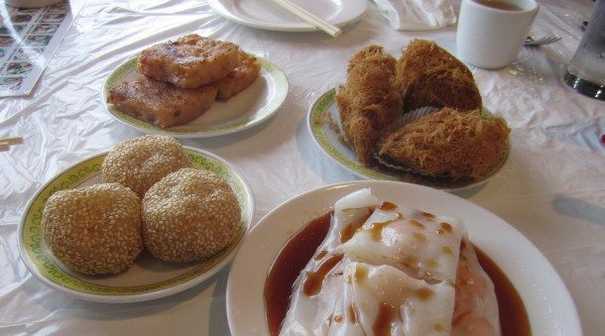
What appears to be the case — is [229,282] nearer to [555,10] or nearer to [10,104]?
[10,104]

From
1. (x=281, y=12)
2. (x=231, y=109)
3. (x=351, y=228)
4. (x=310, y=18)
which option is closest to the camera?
(x=351, y=228)

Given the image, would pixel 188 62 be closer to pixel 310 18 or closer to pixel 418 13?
pixel 310 18

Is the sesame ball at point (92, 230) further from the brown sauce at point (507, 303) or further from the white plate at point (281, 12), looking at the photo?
the white plate at point (281, 12)

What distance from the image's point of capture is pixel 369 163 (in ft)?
4.33

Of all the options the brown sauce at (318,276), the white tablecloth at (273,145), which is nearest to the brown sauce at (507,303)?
the white tablecloth at (273,145)

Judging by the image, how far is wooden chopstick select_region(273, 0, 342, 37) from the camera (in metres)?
2.00

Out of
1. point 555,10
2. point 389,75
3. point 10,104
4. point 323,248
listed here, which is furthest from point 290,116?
point 555,10

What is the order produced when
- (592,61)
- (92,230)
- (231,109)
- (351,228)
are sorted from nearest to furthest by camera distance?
(92,230) < (351,228) < (231,109) < (592,61)

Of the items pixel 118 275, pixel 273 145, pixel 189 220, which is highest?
pixel 189 220

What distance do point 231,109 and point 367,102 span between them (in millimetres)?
498

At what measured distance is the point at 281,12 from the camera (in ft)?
7.47

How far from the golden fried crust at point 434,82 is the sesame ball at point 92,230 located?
0.97 m

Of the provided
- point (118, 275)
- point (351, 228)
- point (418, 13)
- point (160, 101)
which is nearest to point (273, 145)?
point (160, 101)

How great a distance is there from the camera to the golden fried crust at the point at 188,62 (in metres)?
1.53
